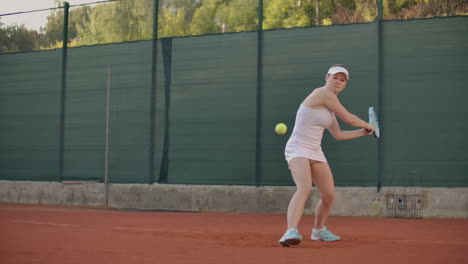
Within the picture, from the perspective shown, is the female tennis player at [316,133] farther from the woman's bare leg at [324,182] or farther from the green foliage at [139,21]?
the green foliage at [139,21]

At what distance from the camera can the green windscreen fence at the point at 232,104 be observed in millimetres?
10625

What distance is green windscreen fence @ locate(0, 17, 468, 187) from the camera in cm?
1062

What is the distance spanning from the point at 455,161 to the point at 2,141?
30.7 ft

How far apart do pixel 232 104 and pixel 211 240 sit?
5.76 m

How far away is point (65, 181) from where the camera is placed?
1345 centimetres

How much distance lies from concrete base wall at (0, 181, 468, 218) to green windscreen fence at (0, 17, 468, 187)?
0.17 meters

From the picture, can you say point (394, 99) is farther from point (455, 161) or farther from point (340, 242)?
point (340, 242)

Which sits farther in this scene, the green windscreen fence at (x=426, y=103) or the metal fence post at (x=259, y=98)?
the metal fence post at (x=259, y=98)

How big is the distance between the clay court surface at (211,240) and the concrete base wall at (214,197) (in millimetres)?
356

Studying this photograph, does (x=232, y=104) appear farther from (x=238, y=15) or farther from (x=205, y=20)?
(x=205, y=20)

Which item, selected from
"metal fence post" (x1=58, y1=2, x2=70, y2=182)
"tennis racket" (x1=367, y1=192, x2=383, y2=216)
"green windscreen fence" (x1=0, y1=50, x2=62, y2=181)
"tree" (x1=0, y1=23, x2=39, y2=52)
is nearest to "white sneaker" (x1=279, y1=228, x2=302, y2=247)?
"tennis racket" (x1=367, y1=192, x2=383, y2=216)

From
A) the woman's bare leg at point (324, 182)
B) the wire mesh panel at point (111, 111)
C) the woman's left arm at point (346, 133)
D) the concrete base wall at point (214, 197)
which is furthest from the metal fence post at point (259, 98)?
the woman's left arm at point (346, 133)

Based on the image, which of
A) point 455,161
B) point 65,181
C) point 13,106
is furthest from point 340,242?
point 13,106

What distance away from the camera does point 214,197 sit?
11.9 metres
